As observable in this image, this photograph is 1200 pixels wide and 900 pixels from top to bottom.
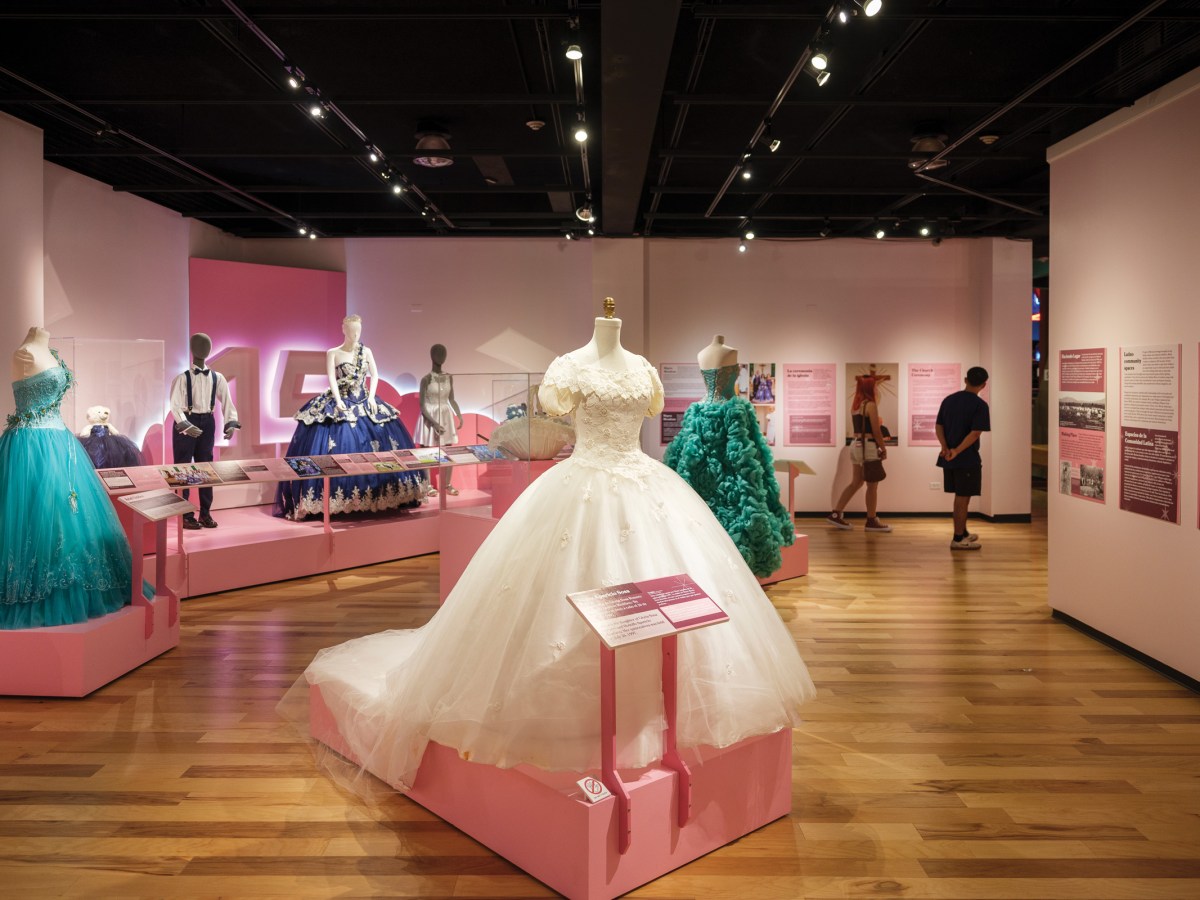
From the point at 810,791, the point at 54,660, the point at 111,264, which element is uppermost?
the point at 111,264

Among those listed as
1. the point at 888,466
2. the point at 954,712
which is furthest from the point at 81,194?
the point at 888,466

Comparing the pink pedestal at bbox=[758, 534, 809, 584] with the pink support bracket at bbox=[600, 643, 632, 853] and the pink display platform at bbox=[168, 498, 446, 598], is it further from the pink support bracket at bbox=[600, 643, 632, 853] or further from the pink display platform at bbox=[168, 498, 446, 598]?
the pink support bracket at bbox=[600, 643, 632, 853]

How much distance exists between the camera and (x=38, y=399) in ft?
14.7

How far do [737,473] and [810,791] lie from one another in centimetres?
265

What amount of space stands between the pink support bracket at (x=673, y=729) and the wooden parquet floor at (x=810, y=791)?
9.9 inches

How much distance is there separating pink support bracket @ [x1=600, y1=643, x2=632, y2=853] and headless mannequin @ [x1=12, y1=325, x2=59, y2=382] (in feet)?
12.4

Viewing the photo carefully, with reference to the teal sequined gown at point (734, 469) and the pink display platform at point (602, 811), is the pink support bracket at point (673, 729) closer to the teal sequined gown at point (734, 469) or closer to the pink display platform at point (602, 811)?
the pink display platform at point (602, 811)

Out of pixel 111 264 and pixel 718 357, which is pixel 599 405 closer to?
pixel 718 357

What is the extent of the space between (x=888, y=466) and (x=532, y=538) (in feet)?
27.2

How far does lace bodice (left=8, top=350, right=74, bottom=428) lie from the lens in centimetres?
445

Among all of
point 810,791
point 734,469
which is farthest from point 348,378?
point 810,791

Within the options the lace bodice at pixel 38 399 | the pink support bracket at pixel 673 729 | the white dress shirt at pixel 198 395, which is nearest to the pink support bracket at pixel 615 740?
the pink support bracket at pixel 673 729

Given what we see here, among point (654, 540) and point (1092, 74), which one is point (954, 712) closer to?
point (654, 540)

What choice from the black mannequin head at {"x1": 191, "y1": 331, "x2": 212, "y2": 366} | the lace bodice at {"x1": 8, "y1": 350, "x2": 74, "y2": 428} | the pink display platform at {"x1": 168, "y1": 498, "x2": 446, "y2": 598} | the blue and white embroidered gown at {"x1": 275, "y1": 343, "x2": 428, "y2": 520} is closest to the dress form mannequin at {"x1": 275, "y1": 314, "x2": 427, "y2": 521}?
the blue and white embroidered gown at {"x1": 275, "y1": 343, "x2": 428, "y2": 520}
